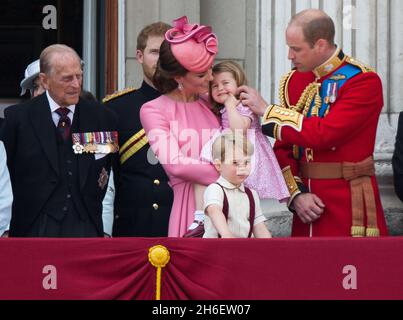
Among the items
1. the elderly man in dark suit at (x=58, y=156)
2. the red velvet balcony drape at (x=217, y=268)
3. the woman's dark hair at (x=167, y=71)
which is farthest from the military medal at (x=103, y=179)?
the red velvet balcony drape at (x=217, y=268)

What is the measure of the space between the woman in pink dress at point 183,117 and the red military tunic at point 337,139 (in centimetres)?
44

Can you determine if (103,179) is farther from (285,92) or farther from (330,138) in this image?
(330,138)

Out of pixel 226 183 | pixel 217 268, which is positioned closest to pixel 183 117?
pixel 226 183

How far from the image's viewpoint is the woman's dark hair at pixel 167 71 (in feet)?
24.9

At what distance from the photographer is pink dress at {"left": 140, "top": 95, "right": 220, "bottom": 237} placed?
24.4 feet

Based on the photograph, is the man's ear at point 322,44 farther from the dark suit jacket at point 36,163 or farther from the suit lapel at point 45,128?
the suit lapel at point 45,128

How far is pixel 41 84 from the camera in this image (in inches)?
339

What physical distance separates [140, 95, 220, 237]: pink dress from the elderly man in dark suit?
0.39 metres

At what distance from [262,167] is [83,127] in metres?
0.92

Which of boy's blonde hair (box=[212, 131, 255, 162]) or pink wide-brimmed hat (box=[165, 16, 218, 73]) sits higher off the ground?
pink wide-brimmed hat (box=[165, 16, 218, 73])

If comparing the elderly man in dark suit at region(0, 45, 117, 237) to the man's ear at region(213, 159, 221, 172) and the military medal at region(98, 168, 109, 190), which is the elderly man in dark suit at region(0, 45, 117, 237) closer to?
the military medal at region(98, 168, 109, 190)

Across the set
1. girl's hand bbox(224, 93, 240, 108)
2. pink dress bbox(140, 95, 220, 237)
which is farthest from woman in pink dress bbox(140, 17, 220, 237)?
girl's hand bbox(224, 93, 240, 108)
